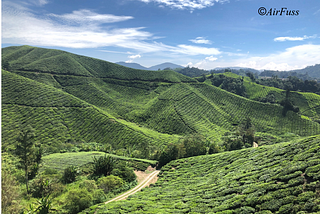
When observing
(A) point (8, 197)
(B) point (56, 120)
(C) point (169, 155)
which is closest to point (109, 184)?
(A) point (8, 197)

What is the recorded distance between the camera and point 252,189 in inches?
896

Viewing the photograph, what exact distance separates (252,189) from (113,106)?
353 ft

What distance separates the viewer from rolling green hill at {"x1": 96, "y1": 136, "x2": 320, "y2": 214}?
19.0 meters

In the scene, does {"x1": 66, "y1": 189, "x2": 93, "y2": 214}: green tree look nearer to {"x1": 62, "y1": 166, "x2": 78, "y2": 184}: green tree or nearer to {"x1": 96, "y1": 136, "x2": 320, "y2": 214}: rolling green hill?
{"x1": 96, "y1": 136, "x2": 320, "y2": 214}: rolling green hill

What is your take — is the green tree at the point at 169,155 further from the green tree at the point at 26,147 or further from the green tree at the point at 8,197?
the green tree at the point at 8,197

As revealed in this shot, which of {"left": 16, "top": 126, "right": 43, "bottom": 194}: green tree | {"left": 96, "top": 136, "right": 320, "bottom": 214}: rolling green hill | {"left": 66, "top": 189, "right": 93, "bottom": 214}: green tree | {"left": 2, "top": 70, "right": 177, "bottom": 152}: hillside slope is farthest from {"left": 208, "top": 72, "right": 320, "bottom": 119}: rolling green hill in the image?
{"left": 16, "top": 126, "right": 43, "bottom": 194}: green tree

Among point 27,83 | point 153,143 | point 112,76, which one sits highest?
point 112,76

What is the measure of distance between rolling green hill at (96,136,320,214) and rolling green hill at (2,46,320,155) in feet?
118

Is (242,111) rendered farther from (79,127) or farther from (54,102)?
(54,102)

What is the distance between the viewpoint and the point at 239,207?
21250 mm

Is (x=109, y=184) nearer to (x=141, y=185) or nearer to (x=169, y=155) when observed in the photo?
(x=141, y=185)

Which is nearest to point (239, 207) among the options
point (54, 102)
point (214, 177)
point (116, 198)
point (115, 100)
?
point (214, 177)

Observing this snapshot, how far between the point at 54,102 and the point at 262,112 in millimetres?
132595

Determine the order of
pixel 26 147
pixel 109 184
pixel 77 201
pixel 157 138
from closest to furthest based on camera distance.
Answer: pixel 77 201, pixel 26 147, pixel 109 184, pixel 157 138
